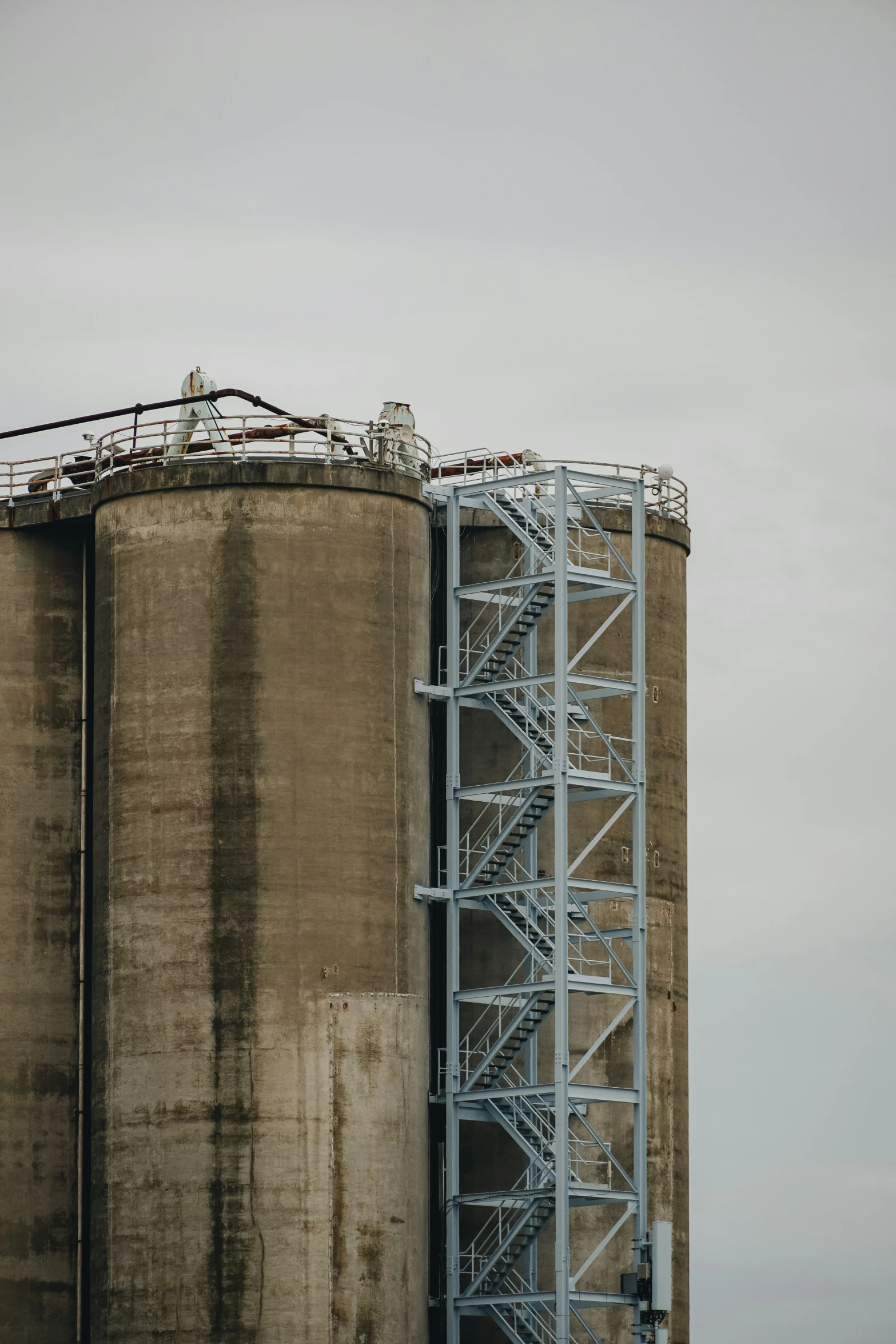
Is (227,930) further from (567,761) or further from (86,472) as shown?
(86,472)

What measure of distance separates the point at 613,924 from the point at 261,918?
11168mm

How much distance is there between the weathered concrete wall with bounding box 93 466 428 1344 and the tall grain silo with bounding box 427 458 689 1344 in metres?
3.04

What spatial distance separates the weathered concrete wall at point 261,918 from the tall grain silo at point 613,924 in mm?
3041

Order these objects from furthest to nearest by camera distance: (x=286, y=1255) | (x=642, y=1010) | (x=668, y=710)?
(x=668, y=710) → (x=642, y=1010) → (x=286, y=1255)

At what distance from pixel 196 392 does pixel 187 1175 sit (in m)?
20.6

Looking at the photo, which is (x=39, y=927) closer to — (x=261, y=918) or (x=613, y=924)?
(x=261, y=918)

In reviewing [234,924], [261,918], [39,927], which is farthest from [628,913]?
[39,927]

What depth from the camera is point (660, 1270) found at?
69625 mm

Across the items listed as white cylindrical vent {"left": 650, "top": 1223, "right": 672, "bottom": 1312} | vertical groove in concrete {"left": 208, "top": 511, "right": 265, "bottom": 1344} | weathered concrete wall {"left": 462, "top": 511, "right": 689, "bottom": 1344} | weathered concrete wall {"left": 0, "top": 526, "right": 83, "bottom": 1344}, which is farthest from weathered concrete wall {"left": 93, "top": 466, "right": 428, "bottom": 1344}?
white cylindrical vent {"left": 650, "top": 1223, "right": 672, "bottom": 1312}

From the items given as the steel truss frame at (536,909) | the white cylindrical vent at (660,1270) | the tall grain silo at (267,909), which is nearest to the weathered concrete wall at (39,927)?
the tall grain silo at (267,909)

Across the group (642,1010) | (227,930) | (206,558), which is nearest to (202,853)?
(227,930)

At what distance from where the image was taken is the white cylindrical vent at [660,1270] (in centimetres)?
6944

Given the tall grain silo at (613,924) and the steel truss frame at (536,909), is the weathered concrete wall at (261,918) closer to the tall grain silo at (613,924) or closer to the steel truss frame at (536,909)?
the steel truss frame at (536,909)

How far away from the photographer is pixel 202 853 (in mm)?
69125
